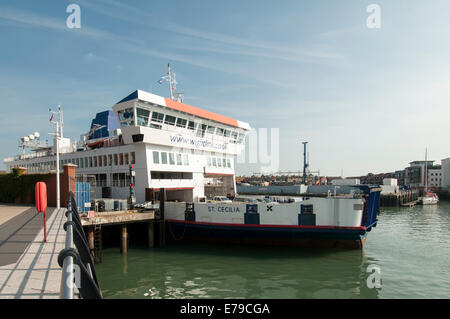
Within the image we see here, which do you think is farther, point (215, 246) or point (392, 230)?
point (392, 230)

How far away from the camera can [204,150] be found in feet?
93.5

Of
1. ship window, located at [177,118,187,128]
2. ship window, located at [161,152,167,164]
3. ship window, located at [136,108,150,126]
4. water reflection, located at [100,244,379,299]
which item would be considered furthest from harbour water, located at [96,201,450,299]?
ship window, located at [177,118,187,128]

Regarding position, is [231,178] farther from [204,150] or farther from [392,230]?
[392,230]

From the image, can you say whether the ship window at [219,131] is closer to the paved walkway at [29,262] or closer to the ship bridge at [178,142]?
the ship bridge at [178,142]

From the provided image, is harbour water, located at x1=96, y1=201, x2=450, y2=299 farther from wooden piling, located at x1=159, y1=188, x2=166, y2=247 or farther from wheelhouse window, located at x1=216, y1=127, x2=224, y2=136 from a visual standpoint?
wheelhouse window, located at x1=216, y1=127, x2=224, y2=136

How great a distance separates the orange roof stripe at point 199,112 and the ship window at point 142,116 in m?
1.98

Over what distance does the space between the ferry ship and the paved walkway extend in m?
9.81

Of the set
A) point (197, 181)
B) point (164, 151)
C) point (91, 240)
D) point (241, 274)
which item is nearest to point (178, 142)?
point (164, 151)

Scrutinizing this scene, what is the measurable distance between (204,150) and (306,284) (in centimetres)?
1788

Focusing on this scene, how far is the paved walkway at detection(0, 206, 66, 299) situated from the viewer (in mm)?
6133

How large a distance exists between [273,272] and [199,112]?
17288 mm
